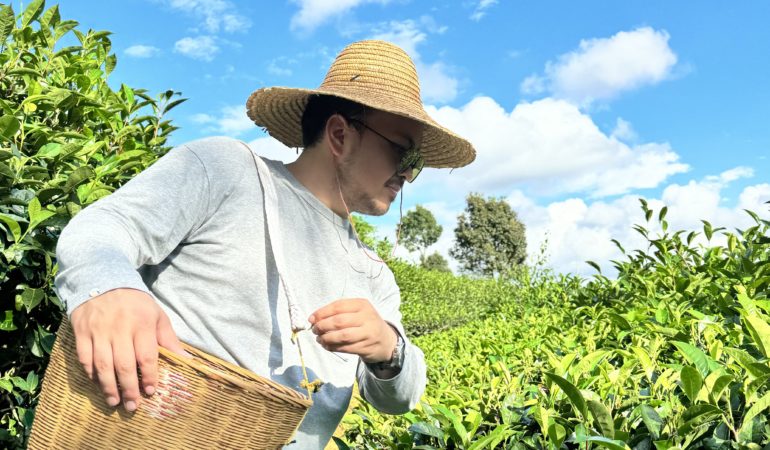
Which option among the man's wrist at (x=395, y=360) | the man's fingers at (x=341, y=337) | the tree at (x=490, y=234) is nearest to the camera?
the man's fingers at (x=341, y=337)

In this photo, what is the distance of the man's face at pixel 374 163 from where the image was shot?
2.46 metres

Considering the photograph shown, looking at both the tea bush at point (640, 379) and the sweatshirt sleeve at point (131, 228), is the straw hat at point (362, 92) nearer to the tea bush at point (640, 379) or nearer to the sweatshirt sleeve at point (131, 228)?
the sweatshirt sleeve at point (131, 228)

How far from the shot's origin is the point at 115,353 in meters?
1.31

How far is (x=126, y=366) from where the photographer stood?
4.34ft

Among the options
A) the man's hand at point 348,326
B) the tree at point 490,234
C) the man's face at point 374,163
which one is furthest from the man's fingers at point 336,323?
the tree at point 490,234

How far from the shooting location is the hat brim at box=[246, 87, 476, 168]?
247 centimetres

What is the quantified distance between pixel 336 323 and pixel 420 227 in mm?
51127

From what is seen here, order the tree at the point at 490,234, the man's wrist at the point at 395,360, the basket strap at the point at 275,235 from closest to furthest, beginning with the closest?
the basket strap at the point at 275,235 < the man's wrist at the point at 395,360 < the tree at the point at 490,234

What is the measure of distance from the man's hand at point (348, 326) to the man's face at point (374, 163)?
2.59 feet

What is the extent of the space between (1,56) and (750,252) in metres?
3.93

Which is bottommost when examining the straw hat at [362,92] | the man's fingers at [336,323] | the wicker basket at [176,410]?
the wicker basket at [176,410]

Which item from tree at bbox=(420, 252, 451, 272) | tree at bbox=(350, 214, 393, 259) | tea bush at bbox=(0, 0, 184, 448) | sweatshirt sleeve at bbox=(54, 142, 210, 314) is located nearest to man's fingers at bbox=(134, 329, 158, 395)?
sweatshirt sleeve at bbox=(54, 142, 210, 314)

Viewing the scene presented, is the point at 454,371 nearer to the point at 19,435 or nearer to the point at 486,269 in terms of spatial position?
the point at 19,435

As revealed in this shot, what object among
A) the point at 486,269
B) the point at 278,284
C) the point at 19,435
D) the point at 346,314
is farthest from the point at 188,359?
the point at 486,269
